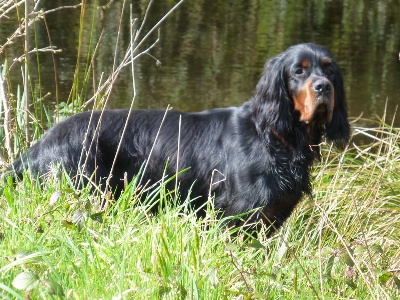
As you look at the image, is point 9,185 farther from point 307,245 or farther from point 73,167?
point 307,245

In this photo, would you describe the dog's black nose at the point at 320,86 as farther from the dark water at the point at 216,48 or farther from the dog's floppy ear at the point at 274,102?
the dark water at the point at 216,48

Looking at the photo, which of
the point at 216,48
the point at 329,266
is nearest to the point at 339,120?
the point at 329,266

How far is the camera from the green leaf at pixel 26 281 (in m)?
2.38

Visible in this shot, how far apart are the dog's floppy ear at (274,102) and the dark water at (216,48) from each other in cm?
251

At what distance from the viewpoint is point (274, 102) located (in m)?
4.40

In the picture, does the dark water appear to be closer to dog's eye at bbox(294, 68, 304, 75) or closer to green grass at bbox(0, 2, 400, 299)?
dog's eye at bbox(294, 68, 304, 75)

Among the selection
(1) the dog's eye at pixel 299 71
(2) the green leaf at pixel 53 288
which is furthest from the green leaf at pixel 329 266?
(1) the dog's eye at pixel 299 71

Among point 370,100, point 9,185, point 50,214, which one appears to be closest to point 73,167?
point 9,185

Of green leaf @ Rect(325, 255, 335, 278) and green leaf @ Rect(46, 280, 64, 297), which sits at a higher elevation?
green leaf @ Rect(46, 280, 64, 297)

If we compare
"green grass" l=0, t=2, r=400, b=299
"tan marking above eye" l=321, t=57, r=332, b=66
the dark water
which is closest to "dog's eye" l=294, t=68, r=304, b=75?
"tan marking above eye" l=321, t=57, r=332, b=66

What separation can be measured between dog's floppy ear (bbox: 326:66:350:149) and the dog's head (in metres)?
0.02

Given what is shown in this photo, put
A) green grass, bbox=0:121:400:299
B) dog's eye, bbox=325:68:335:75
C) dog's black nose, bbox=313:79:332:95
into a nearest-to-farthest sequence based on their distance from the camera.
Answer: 1. green grass, bbox=0:121:400:299
2. dog's black nose, bbox=313:79:332:95
3. dog's eye, bbox=325:68:335:75

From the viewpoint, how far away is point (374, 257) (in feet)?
13.8

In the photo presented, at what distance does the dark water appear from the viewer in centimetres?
904
